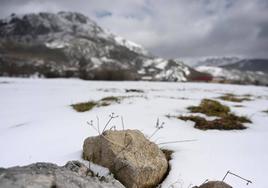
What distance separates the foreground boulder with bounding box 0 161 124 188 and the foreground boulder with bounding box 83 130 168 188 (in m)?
0.52

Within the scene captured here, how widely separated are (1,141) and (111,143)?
3777 millimetres

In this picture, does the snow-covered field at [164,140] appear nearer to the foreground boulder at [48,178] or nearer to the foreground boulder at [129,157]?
the foreground boulder at [129,157]

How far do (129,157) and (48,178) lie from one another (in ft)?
5.80

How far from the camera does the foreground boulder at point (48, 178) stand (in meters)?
3.13

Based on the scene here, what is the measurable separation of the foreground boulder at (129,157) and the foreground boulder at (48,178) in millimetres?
523

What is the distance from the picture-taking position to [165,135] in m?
7.55

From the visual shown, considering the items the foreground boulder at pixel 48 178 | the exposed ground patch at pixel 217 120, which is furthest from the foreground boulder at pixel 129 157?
the exposed ground patch at pixel 217 120

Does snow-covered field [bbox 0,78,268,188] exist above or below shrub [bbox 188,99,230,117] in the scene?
below

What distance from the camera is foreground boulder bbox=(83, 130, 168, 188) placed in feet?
15.0

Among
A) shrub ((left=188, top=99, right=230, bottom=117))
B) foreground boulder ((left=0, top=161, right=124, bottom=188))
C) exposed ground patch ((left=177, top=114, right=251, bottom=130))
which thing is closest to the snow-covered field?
exposed ground patch ((left=177, top=114, right=251, bottom=130))

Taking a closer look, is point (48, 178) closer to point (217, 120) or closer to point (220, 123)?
point (220, 123)

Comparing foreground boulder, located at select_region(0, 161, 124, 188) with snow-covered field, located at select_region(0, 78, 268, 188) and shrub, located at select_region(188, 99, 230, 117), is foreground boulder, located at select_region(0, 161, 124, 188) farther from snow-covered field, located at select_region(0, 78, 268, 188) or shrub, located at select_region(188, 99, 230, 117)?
shrub, located at select_region(188, 99, 230, 117)

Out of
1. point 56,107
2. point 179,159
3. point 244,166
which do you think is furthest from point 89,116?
point 244,166

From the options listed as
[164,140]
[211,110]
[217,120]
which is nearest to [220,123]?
[217,120]
